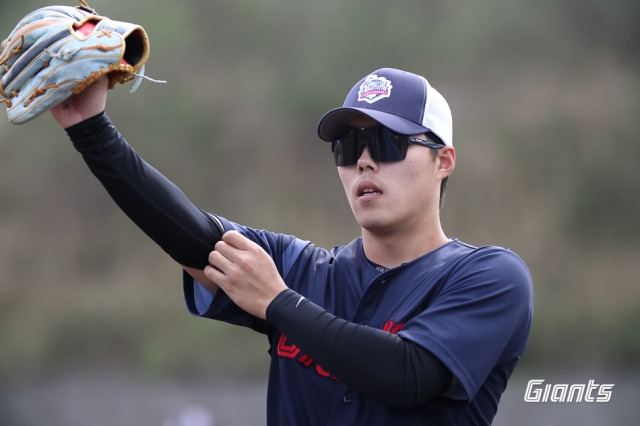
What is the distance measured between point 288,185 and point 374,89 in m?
2.58

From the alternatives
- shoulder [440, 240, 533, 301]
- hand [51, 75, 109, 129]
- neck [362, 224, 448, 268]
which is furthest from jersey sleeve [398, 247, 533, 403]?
hand [51, 75, 109, 129]

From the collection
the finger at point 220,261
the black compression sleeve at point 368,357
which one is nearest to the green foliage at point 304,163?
the finger at point 220,261

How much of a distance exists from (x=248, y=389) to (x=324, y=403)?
2624 millimetres

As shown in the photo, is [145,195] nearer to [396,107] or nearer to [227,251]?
[227,251]

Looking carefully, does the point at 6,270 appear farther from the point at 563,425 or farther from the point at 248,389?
the point at 563,425

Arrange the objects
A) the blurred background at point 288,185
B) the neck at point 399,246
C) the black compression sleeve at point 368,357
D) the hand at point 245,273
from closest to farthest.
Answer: the black compression sleeve at point 368,357 < the hand at point 245,273 < the neck at point 399,246 < the blurred background at point 288,185

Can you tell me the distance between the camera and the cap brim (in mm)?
1559

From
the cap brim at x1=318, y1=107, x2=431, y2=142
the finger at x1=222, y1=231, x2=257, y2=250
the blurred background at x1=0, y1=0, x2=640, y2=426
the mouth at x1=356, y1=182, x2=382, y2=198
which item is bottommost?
the blurred background at x1=0, y1=0, x2=640, y2=426

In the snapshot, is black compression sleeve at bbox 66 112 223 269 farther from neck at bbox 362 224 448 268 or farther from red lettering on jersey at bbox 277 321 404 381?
neck at bbox 362 224 448 268

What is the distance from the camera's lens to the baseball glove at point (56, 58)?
1.35 m

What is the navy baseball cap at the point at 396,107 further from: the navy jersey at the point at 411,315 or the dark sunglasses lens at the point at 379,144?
the navy jersey at the point at 411,315

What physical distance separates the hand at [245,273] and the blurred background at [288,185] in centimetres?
260

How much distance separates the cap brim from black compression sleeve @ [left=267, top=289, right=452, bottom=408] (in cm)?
46

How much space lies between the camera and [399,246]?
63.4 inches
